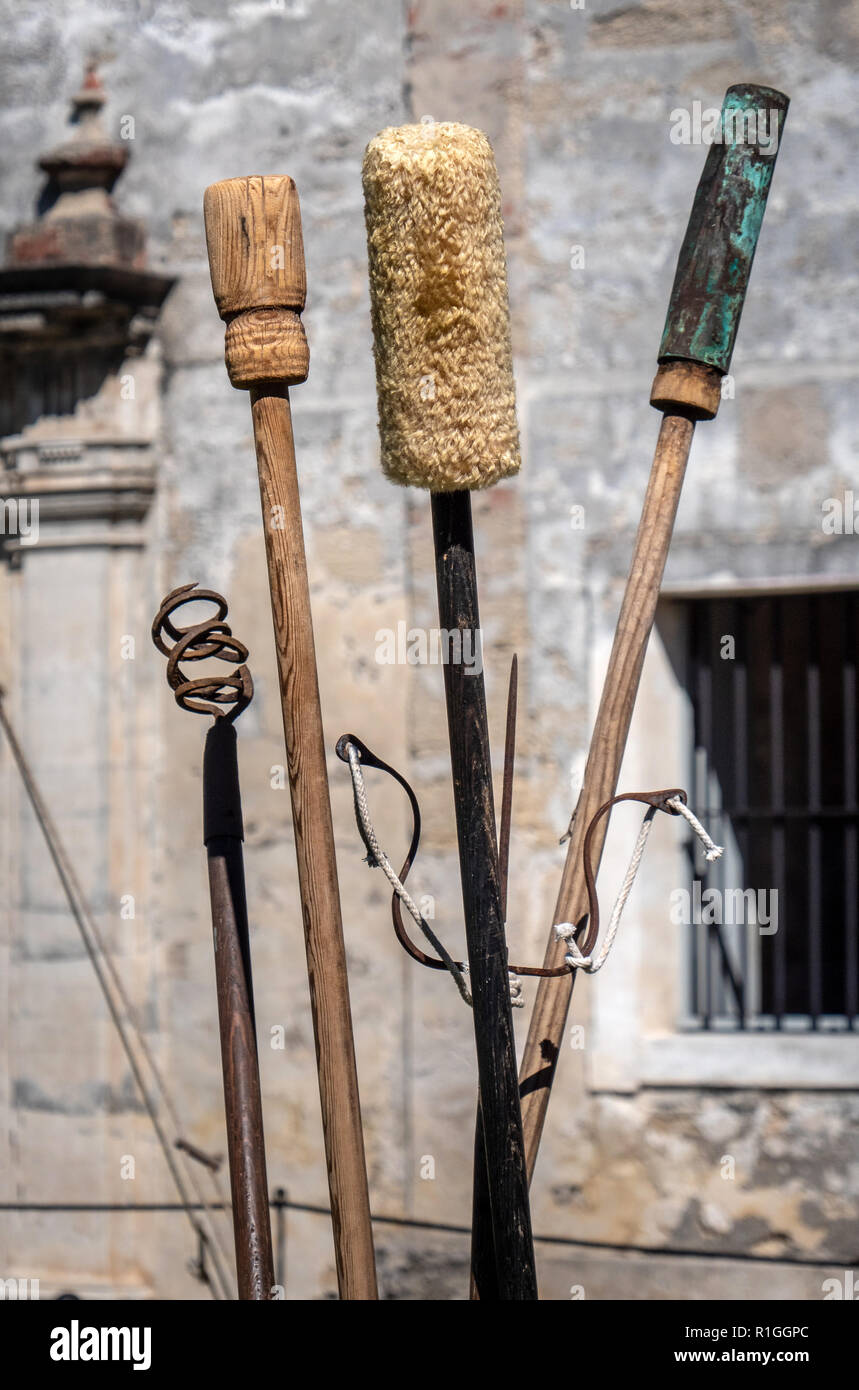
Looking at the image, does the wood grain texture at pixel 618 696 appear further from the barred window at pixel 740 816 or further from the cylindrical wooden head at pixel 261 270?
the barred window at pixel 740 816

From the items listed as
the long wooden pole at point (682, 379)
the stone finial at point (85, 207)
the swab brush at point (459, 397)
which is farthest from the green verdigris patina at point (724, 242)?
the stone finial at point (85, 207)

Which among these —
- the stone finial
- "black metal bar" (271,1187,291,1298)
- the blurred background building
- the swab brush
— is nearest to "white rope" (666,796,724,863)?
the swab brush

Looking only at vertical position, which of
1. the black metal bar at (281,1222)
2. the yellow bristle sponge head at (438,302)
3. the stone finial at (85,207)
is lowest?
the black metal bar at (281,1222)

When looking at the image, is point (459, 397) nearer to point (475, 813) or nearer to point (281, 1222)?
point (475, 813)

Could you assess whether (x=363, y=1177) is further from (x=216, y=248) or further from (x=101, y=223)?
(x=101, y=223)

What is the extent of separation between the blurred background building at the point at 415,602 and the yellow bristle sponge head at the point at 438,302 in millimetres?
2380

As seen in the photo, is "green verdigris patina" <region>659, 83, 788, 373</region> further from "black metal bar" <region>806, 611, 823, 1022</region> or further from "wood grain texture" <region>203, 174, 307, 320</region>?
"black metal bar" <region>806, 611, 823, 1022</region>

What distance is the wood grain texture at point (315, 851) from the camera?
56.9 inches

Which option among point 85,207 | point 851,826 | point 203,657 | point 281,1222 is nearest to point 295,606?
point 203,657

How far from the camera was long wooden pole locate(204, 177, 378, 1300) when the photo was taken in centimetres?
142

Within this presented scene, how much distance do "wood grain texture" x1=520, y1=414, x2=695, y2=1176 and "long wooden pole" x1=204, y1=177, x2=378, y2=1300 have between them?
20 cm

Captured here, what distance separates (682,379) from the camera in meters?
1.53
